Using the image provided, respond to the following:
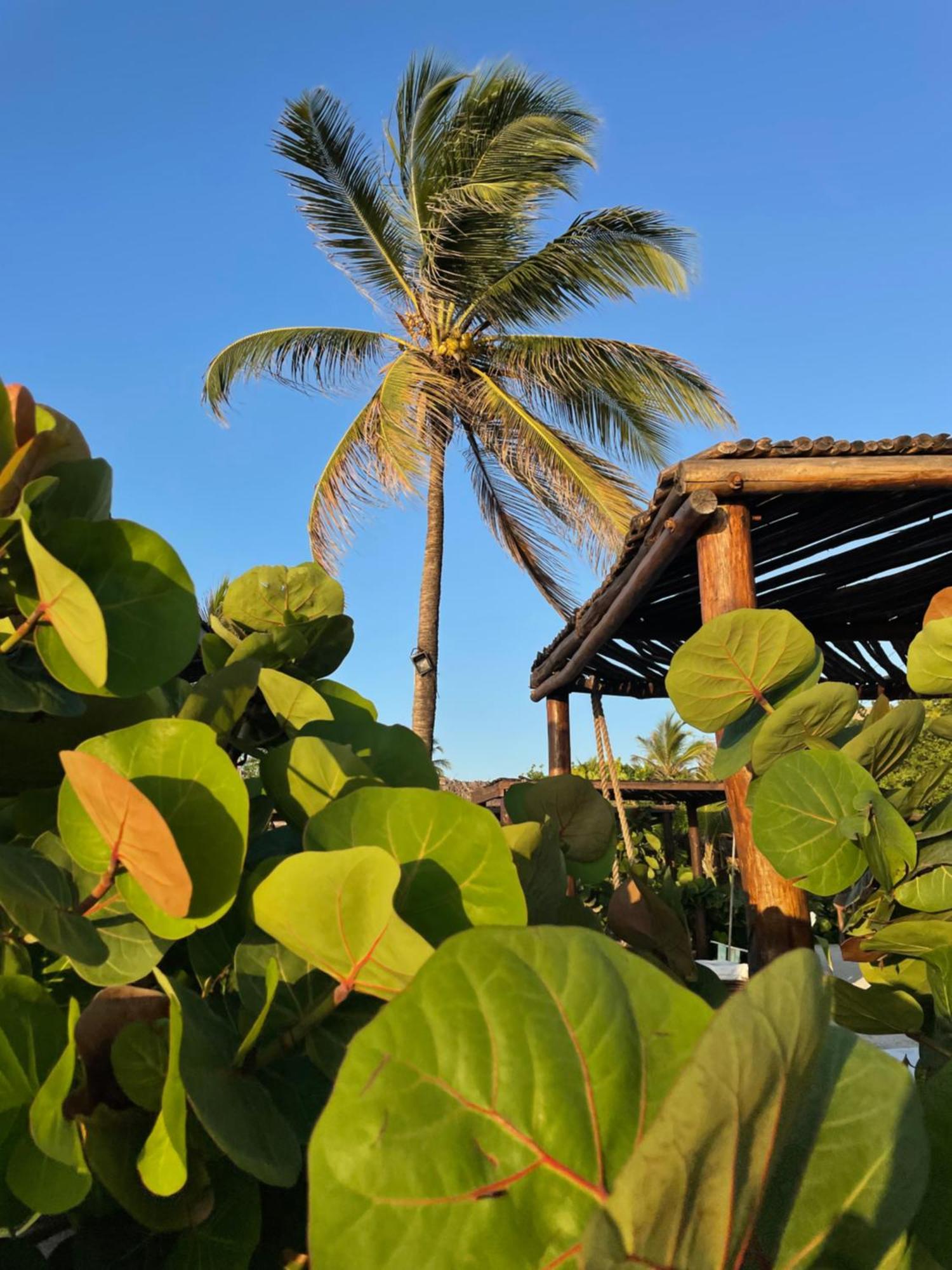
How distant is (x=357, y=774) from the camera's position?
0.36 m

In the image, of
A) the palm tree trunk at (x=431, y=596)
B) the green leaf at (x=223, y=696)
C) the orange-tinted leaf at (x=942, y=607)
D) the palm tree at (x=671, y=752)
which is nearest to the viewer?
the green leaf at (x=223, y=696)

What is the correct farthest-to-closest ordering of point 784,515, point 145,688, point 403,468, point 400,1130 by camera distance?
point 403,468
point 784,515
point 145,688
point 400,1130

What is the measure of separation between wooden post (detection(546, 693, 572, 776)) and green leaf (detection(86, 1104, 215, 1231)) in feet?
19.8

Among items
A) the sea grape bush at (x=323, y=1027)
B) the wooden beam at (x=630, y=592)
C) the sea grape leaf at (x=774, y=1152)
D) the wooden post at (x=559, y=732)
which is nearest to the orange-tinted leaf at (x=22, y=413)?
the sea grape bush at (x=323, y=1027)

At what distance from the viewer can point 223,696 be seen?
0.40 meters

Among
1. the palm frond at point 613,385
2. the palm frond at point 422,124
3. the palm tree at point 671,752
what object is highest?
the palm frond at point 422,124

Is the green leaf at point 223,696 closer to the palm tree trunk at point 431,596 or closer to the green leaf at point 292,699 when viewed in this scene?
the green leaf at point 292,699

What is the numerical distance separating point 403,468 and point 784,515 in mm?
5933

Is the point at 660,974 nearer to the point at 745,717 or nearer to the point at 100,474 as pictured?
the point at 100,474

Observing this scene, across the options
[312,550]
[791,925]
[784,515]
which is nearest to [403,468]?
[312,550]

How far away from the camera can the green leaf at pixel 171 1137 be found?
24 cm

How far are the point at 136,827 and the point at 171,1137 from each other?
8 centimetres

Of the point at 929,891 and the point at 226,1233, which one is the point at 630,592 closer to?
the point at 929,891

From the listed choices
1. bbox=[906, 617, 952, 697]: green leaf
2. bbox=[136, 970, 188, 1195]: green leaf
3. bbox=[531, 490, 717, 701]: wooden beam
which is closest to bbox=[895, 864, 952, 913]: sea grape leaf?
bbox=[906, 617, 952, 697]: green leaf
